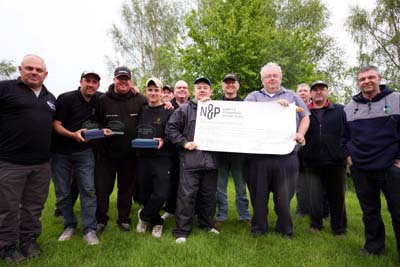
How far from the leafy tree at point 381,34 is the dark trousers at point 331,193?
1619 cm

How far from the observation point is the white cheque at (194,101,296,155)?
465 centimetres

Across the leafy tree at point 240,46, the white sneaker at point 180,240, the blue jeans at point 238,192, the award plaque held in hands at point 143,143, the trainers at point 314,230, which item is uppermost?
the leafy tree at point 240,46

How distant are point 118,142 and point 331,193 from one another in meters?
3.75

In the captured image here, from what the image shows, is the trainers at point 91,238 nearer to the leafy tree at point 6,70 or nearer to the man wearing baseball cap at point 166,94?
the man wearing baseball cap at point 166,94

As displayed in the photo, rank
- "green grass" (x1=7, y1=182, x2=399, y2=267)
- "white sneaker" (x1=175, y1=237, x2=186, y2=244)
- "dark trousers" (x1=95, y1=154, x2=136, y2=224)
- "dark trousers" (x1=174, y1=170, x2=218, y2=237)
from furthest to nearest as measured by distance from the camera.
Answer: "dark trousers" (x1=95, y1=154, x2=136, y2=224) → "dark trousers" (x1=174, y1=170, x2=218, y2=237) → "white sneaker" (x1=175, y1=237, x2=186, y2=244) → "green grass" (x1=7, y1=182, x2=399, y2=267)

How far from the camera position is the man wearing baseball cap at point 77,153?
4.54 meters

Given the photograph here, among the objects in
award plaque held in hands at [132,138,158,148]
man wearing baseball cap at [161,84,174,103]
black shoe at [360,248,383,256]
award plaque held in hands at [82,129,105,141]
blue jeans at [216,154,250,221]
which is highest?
man wearing baseball cap at [161,84,174,103]

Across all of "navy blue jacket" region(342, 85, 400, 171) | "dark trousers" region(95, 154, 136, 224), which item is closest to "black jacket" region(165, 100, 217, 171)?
"dark trousers" region(95, 154, 136, 224)

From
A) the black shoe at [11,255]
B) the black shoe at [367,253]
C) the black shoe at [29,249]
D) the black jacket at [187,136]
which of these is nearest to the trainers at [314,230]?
the black shoe at [367,253]

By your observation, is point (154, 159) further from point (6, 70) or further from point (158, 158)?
point (6, 70)

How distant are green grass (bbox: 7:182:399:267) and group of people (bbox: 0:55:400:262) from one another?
8.1 inches

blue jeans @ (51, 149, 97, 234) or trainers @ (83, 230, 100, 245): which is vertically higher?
blue jeans @ (51, 149, 97, 234)

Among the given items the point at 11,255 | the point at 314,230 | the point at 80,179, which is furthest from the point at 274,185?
the point at 11,255

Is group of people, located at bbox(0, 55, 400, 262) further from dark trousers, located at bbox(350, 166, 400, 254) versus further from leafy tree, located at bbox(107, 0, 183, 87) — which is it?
leafy tree, located at bbox(107, 0, 183, 87)
